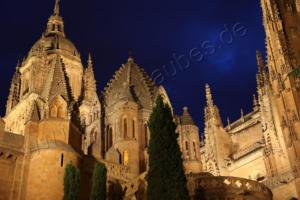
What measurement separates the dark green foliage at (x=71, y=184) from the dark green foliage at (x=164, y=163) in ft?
18.3

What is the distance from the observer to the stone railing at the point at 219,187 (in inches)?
1038

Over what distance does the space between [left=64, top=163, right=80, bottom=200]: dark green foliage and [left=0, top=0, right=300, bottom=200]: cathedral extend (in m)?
2.20

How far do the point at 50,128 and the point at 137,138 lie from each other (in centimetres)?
957

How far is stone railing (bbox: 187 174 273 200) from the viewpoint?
2636 centimetres

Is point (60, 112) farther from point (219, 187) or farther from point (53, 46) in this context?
point (53, 46)

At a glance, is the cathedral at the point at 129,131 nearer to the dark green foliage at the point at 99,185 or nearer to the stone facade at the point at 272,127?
the stone facade at the point at 272,127

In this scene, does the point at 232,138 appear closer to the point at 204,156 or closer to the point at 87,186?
the point at 204,156

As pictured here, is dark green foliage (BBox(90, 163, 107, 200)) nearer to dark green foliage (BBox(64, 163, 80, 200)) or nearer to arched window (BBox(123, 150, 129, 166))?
dark green foliage (BBox(64, 163, 80, 200))

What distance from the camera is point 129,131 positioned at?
39500mm

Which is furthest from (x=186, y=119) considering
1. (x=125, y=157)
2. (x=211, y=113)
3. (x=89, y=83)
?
(x=89, y=83)

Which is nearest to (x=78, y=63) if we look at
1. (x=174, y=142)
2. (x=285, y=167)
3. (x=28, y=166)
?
(x=28, y=166)

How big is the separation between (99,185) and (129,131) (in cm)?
1331

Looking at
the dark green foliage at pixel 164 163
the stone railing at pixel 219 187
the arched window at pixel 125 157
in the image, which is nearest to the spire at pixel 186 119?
the arched window at pixel 125 157

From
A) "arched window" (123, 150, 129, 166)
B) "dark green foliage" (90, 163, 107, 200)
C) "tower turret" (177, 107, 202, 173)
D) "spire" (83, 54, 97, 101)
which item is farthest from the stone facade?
"dark green foliage" (90, 163, 107, 200)
